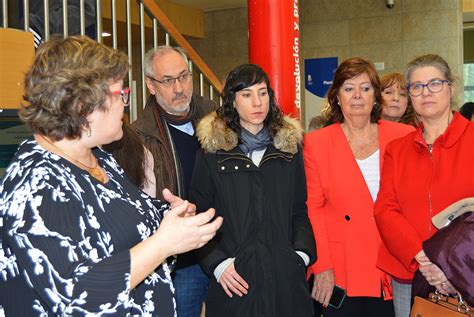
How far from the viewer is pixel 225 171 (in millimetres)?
2777

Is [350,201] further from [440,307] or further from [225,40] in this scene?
[225,40]

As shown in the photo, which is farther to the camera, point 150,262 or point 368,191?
point 368,191

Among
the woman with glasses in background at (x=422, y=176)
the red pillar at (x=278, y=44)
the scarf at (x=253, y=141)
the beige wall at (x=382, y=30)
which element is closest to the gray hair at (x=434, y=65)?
the woman with glasses in background at (x=422, y=176)

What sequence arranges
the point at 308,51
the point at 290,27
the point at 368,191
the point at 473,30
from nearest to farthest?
the point at 368,191 < the point at 290,27 < the point at 308,51 < the point at 473,30

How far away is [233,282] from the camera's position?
271 cm

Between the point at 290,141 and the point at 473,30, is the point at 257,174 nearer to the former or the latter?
the point at 290,141

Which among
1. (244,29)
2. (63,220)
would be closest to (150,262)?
(63,220)

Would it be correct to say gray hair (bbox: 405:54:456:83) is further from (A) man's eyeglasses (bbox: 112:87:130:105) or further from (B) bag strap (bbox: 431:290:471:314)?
(A) man's eyeglasses (bbox: 112:87:130:105)

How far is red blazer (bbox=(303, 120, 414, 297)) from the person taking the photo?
9.95 feet

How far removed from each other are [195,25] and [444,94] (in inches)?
347

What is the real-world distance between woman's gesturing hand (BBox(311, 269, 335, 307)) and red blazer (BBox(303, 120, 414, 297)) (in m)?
0.03

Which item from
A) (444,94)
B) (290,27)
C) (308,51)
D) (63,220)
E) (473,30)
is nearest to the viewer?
(63,220)

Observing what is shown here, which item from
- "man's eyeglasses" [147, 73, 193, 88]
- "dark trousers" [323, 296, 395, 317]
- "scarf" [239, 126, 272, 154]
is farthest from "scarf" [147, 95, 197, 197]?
"dark trousers" [323, 296, 395, 317]

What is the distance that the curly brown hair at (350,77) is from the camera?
3160 mm
